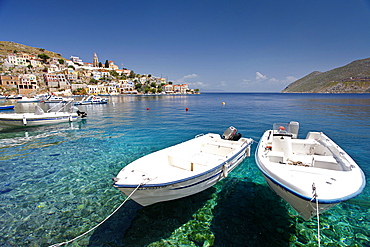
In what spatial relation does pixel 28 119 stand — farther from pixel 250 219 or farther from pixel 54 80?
pixel 54 80

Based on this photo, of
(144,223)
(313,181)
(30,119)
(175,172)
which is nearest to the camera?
(313,181)

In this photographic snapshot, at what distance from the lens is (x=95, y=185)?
7.45 metres

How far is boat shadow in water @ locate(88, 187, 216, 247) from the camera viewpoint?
4.89 meters

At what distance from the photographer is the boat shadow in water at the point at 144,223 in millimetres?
4895

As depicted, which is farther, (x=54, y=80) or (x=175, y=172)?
(x=54, y=80)

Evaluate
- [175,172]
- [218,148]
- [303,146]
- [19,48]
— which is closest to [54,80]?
[19,48]

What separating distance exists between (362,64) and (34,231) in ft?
957

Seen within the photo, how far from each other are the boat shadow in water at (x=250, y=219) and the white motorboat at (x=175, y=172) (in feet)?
3.26

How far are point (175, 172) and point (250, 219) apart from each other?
2.98 metres

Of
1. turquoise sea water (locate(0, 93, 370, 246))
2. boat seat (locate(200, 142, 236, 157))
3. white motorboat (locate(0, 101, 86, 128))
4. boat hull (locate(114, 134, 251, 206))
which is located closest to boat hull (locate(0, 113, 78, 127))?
white motorboat (locate(0, 101, 86, 128))

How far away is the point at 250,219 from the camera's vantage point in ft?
18.4

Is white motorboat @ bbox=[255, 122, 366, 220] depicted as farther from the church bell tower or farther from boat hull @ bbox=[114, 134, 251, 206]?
the church bell tower

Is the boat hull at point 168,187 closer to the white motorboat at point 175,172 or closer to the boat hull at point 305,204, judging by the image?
the white motorboat at point 175,172

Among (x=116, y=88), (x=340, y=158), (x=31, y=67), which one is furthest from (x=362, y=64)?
(x=31, y=67)
